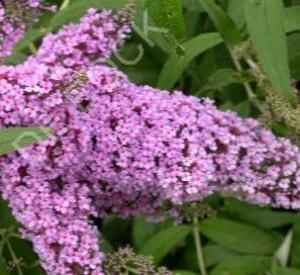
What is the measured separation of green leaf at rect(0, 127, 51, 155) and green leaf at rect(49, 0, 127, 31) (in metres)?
0.53

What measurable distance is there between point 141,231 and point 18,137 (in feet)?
2.35

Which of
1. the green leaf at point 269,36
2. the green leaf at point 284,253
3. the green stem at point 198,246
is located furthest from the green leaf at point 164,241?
the green leaf at point 269,36

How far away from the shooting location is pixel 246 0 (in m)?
1.77

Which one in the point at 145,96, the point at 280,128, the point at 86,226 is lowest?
the point at 86,226

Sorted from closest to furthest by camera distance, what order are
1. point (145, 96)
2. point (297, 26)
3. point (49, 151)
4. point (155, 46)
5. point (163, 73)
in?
point (49, 151), point (145, 96), point (297, 26), point (163, 73), point (155, 46)

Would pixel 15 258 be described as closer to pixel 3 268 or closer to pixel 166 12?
pixel 3 268

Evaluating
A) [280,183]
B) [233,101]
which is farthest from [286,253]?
[233,101]

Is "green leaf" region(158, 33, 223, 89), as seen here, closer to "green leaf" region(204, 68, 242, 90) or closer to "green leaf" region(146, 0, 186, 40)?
"green leaf" region(204, 68, 242, 90)

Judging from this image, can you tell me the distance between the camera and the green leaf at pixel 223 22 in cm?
186

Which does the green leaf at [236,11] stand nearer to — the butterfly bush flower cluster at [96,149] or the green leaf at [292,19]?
the green leaf at [292,19]

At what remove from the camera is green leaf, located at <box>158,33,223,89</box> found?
2021mm

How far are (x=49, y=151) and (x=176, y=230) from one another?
1.78ft

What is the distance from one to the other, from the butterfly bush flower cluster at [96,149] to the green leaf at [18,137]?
0.09 metres

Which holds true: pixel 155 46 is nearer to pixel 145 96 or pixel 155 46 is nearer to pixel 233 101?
pixel 233 101
